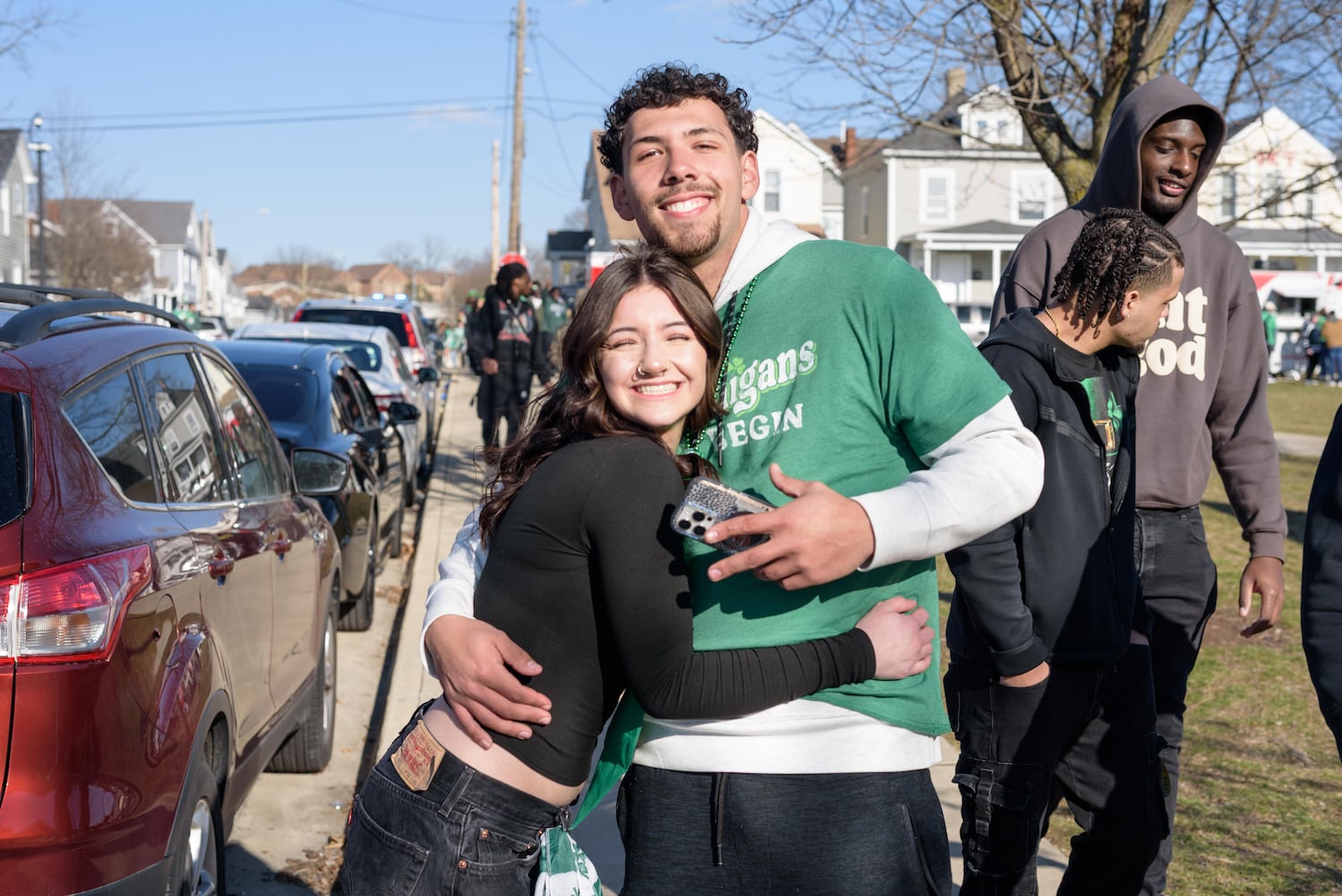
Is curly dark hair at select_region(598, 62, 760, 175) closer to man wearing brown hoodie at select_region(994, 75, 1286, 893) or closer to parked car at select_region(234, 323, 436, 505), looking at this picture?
man wearing brown hoodie at select_region(994, 75, 1286, 893)

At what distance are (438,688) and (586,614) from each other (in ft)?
14.8

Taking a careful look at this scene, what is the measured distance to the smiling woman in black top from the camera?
2.08 m

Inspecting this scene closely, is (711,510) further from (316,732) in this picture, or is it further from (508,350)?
(508,350)

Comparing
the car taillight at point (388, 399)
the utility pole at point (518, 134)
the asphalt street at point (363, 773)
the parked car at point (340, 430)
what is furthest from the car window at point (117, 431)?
the utility pole at point (518, 134)

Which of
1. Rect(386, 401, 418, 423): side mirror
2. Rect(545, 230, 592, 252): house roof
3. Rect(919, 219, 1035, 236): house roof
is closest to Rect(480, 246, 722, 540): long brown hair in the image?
Rect(386, 401, 418, 423): side mirror

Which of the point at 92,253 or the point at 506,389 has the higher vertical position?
the point at 92,253

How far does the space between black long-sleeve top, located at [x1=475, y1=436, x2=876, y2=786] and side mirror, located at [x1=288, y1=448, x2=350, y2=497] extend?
11.3ft

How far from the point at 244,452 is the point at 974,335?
36.6 m

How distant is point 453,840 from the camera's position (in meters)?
2.17

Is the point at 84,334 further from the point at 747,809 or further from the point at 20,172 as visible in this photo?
the point at 20,172

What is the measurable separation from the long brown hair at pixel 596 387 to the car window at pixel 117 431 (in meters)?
1.48

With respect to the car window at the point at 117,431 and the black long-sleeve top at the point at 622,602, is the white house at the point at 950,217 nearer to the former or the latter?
the car window at the point at 117,431

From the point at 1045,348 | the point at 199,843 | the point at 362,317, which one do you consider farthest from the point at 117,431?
the point at 362,317

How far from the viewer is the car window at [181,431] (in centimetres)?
389
